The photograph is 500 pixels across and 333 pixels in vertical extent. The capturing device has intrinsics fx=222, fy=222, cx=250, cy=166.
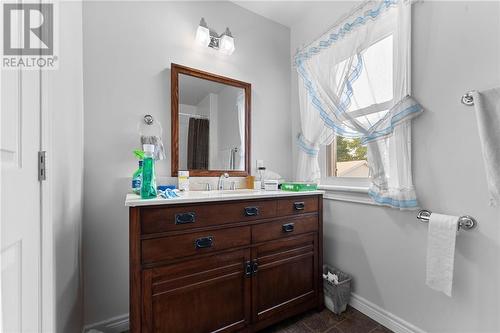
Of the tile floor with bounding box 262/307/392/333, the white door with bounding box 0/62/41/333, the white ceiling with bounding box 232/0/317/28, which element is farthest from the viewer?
the white ceiling with bounding box 232/0/317/28

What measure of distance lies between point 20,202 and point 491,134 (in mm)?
1842

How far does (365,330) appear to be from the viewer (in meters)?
1.46

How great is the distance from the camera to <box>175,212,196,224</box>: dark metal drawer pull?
111cm

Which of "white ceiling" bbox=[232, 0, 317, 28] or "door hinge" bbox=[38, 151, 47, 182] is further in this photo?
"white ceiling" bbox=[232, 0, 317, 28]

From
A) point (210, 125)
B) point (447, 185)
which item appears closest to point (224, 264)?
point (210, 125)

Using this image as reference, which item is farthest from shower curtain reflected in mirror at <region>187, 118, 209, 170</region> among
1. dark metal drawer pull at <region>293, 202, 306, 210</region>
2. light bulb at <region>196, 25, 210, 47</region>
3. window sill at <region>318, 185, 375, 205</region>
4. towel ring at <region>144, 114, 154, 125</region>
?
window sill at <region>318, 185, 375, 205</region>

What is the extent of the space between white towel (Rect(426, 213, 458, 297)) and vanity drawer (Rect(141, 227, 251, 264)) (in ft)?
3.29

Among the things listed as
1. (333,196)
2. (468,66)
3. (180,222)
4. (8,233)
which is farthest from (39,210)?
(468,66)

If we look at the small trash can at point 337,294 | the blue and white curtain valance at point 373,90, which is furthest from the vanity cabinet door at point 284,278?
the blue and white curtain valance at point 373,90

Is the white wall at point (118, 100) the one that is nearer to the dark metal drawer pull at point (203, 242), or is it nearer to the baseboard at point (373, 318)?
the baseboard at point (373, 318)

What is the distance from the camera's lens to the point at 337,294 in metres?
1.61

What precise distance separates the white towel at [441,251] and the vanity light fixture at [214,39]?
183cm

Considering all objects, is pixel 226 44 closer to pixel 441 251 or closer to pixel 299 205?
pixel 299 205

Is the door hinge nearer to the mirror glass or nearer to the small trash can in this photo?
the mirror glass
